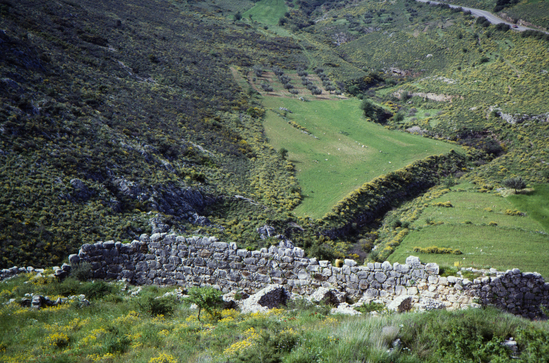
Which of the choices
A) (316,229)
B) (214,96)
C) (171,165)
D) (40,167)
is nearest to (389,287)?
(316,229)

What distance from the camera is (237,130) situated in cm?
5203

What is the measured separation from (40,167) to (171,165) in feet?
40.7

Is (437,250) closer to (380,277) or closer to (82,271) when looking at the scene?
(380,277)

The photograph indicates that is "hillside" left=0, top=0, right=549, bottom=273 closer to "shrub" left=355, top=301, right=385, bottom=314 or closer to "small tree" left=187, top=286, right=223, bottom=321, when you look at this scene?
"small tree" left=187, top=286, right=223, bottom=321

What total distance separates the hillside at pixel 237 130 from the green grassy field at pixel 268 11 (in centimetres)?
5120

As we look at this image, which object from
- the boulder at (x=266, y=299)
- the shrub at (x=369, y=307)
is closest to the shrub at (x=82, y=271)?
the boulder at (x=266, y=299)

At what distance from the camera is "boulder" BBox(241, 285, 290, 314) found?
12234 mm

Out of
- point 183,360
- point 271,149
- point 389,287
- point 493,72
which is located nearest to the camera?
point 183,360

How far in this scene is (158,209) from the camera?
2678cm

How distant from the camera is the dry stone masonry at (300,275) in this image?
11477mm

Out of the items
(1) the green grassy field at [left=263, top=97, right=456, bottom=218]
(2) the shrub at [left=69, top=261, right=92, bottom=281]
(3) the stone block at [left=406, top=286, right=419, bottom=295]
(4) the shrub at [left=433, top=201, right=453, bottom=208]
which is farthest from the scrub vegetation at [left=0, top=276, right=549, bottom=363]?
(4) the shrub at [left=433, top=201, right=453, bottom=208]

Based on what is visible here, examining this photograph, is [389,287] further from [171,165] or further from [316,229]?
[171,165]

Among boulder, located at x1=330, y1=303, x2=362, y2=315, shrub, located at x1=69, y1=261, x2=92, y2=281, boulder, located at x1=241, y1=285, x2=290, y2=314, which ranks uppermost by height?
boulder, located at x1=330, y1=303, x2=362, y2=315

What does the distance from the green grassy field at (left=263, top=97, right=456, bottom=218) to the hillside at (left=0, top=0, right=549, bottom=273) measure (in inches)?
14.8
